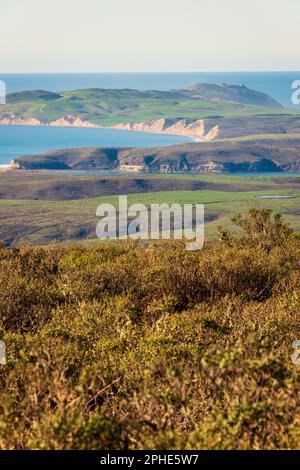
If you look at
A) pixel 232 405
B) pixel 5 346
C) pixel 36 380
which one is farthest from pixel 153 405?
pixel 5 346

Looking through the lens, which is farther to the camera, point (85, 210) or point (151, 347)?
point (85, 210)

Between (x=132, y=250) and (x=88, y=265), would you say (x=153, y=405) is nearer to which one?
(x=88, y=265)

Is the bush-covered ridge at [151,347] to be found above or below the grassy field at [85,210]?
above

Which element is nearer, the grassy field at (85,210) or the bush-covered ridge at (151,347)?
the bush-covered ridge at (151,347)

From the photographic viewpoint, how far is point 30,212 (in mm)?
170625

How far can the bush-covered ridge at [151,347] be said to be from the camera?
1024cm

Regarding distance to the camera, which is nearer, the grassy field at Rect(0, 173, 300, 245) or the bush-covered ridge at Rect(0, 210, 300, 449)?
the bush-covered ridge at Rect(0, 210, 300, 449)

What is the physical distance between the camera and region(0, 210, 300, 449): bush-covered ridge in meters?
10.2

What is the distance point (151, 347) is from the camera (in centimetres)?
1558

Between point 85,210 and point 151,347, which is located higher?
point 151,347

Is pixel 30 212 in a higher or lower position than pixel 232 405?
lower

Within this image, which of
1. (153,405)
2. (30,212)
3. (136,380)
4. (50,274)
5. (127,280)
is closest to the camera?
(153,405)

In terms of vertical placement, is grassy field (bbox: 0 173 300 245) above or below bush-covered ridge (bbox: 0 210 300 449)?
below

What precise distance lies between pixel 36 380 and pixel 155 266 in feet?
44.6
